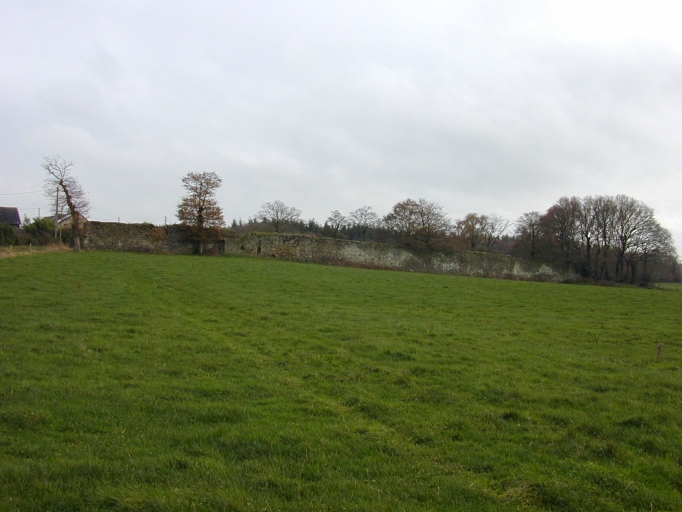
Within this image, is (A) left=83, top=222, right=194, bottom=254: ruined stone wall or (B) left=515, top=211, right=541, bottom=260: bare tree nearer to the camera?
(A) left=83, top=222, right=194, bottom=254: ruined stone wall

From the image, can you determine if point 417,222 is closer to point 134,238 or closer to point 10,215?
point 134,238

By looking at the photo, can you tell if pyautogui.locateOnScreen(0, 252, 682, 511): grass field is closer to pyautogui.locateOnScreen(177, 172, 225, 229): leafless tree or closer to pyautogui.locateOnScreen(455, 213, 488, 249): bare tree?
pyautogui.locateOnScreen(177, 172, 225, 229): leafless tree

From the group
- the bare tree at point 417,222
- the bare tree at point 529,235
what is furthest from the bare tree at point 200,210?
the bare tree at point 529,235

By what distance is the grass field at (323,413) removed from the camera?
392 centimetres

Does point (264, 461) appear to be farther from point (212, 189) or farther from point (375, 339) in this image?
point (212, 189)

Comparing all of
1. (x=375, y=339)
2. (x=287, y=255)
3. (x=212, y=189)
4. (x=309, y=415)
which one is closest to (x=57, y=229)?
(x=212, y=189)

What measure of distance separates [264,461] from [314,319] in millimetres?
8763

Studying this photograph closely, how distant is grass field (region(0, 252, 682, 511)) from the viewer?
3.92m

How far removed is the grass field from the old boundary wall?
2790cm

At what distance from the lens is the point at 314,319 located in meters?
13.2

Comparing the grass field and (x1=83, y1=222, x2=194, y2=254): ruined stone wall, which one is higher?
(x1=83, y1=222, x2=194, y2=254): ruined stone wall

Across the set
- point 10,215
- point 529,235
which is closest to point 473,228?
point 529,235

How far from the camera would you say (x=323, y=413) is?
5.95 m

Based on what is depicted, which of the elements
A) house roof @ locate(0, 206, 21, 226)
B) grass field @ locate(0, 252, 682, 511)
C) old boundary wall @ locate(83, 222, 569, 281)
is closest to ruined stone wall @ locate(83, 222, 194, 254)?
old boundary wall @ locate(83, 222, 569, 281)
